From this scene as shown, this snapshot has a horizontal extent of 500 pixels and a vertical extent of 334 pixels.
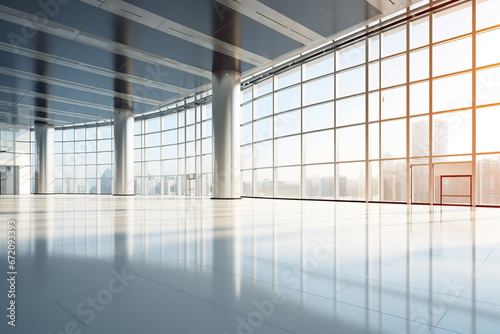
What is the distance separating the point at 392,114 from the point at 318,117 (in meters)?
4.76

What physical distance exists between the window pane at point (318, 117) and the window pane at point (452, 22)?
667 centimetres

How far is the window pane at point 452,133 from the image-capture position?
14.5m

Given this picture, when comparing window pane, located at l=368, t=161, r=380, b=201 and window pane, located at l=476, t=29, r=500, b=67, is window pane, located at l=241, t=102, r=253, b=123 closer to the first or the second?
window pane, located at l=368, t=161, r=380, b=201

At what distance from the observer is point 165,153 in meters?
31.8

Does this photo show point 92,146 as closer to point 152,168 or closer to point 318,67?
point 152,168

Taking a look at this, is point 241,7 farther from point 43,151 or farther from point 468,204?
point 43,151

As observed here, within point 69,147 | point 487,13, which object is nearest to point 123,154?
point 69,147

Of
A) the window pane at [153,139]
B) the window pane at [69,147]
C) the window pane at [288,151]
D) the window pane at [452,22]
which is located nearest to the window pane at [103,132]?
the window pane at [69,147]

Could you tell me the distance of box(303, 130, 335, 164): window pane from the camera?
63.9 ft

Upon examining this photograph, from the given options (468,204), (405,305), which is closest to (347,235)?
(405,305)

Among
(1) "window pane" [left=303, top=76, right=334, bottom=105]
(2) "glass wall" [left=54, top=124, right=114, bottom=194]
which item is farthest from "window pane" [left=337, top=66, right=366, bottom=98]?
(2) "glass wall" [left=54, top=124, right=114, bottom=194]

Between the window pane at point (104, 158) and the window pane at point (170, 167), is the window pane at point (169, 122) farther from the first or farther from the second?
the window pane at point (104, 158)

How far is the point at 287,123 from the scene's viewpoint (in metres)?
21.9

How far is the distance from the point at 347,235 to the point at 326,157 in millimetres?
14936
